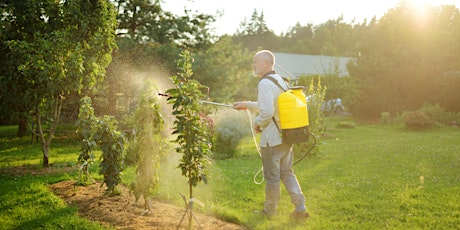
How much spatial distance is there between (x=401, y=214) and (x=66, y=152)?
35.2 ft

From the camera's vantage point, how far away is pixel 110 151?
599 cm

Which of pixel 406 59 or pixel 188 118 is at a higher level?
pixel 406 59

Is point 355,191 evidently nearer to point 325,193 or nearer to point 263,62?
point 325,193

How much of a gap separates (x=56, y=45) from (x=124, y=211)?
15.5 feet

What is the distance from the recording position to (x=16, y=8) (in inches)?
379

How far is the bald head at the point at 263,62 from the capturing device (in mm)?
5648

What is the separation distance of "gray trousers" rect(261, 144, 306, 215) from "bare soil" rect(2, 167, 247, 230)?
2.16 feet

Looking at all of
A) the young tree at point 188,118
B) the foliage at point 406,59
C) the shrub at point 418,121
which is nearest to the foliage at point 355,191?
the young tree at point 188,118

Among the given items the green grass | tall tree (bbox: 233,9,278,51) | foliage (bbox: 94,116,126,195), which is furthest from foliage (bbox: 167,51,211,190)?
tall tree (bbox: 233,9,278,51)

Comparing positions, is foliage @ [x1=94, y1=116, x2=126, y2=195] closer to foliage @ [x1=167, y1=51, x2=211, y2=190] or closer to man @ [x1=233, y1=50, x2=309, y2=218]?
foliage @ [x1=167, y1=51, x2=211, y2=190]

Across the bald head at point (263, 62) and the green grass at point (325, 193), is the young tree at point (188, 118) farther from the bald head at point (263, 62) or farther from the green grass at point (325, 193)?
the bald head at point (263, 62)

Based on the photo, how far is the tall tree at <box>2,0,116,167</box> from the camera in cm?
858

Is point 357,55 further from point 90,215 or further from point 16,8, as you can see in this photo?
point 90,215

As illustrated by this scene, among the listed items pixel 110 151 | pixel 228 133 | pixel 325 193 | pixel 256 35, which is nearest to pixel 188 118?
pixel 110 151
